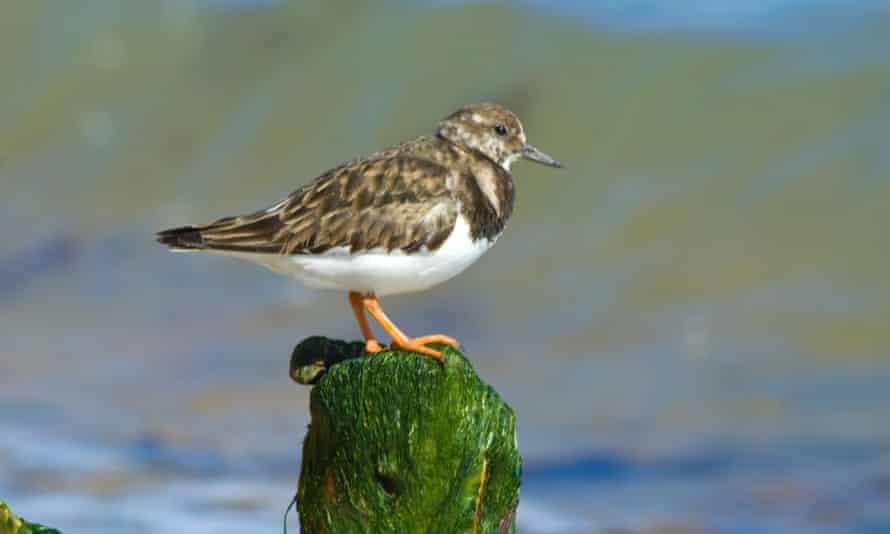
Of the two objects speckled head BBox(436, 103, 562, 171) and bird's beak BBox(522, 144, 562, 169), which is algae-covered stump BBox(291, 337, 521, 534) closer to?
speckled head BBox(436, 103, 562, 171)

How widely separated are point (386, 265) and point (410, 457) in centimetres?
131

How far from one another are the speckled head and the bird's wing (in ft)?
1.48

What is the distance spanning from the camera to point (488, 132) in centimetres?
558

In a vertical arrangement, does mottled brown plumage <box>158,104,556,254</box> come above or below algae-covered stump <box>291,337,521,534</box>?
above

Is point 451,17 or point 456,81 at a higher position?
point 451,17

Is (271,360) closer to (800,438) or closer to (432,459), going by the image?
(800,438)

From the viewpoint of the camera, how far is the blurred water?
9172 mm

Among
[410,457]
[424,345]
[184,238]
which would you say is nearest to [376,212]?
[184,238]

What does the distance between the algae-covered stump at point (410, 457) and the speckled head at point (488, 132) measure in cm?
184

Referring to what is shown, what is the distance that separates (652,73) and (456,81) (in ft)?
5.69

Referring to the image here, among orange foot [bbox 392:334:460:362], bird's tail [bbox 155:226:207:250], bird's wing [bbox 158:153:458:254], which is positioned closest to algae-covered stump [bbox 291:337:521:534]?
orange foot [bbox 392:334:460:362]

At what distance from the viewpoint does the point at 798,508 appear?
342 inches

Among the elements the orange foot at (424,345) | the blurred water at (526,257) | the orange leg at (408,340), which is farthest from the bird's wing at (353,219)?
the blurred water at (526,257)

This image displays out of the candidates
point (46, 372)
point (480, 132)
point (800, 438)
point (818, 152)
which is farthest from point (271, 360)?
point (480, 132)
